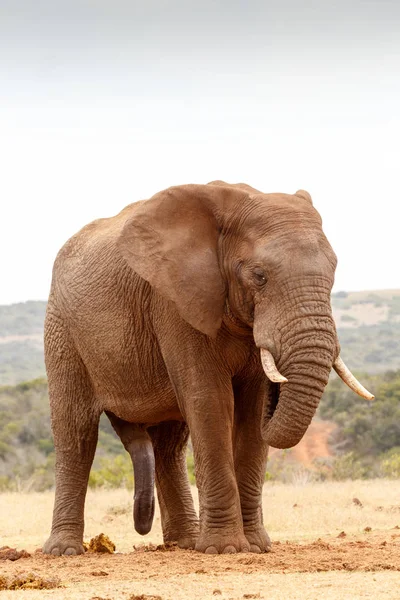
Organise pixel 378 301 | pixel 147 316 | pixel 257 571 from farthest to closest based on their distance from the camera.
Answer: pixel 378 301 → pixel 147 316 → pixel 257 571

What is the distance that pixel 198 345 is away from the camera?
32.2ft

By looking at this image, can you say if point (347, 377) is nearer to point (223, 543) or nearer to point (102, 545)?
point (223, 543)

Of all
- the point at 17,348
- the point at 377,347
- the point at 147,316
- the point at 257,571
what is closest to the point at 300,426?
the point at 257,571

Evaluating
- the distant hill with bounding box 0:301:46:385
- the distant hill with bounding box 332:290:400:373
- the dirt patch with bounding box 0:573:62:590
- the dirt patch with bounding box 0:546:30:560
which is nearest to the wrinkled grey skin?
the dirt patch with bounding box 0:546:30:560

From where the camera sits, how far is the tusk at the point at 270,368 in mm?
8672

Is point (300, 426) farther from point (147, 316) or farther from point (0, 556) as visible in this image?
point (0, 556)

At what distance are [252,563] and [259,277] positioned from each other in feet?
6.59

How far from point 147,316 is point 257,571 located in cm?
246

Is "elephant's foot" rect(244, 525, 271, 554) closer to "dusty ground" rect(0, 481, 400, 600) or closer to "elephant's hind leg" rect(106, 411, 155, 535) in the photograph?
"dusty ground" rect(0, 481, 400, 600)

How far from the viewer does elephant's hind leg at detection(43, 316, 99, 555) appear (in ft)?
36.9

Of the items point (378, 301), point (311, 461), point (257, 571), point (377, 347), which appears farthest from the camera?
point (378, 301)

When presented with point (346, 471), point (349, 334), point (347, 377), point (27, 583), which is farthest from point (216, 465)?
point (349, 334)

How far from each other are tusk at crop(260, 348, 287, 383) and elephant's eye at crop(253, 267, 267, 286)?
1.68 feet

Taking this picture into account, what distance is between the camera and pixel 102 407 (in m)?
11.1
